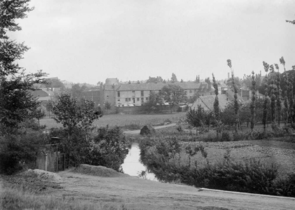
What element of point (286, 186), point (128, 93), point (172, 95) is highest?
point (128, 93)

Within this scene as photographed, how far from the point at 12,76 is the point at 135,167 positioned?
14.4 metres

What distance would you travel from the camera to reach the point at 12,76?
1655cm

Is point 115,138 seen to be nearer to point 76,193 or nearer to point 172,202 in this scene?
point 76,193

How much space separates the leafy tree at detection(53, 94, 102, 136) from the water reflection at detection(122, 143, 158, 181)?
5.12 m

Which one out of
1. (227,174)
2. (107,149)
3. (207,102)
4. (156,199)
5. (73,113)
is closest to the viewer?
(156,199)

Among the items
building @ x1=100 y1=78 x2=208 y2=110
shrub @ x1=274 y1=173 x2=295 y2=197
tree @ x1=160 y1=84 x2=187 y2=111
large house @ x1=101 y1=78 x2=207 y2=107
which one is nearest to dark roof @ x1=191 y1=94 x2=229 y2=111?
tree @ x1=160 y1=84 x2=187 y2=111

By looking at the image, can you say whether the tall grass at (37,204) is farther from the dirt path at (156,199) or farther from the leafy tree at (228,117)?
the leafy tree at (228,117)

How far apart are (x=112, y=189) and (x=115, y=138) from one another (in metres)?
7.97

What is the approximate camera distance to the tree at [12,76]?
53.0 feet

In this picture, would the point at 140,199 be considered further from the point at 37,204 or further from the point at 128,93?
the point at 128,93

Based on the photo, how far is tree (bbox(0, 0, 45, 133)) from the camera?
1614cm

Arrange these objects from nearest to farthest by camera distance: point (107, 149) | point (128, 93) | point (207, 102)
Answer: point (107, 149)
point (207, 102)
point (128, 93)

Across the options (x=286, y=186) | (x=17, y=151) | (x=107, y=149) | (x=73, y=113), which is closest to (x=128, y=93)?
(x=107, y=149)

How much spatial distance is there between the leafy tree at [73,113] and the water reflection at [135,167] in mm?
5124
